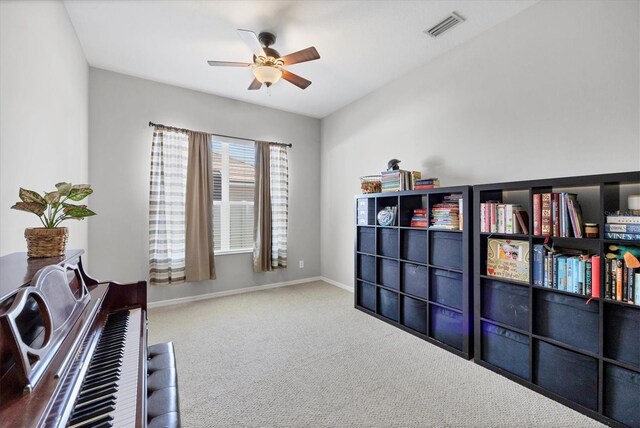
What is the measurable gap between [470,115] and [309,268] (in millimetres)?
3197

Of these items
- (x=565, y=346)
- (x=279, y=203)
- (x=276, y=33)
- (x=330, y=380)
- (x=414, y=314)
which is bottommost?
(x=330, y=380)

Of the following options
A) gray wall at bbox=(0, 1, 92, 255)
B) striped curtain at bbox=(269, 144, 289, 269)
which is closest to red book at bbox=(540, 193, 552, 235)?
gray wall at bbox=(0, 1, 92, 255)

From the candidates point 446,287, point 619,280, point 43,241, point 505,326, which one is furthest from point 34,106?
point 619,280

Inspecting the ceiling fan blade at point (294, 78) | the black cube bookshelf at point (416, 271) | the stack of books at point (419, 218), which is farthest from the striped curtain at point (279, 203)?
the stack of books at point (419, 218)

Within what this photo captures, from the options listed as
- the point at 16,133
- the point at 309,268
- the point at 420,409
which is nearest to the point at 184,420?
the point at 420,409

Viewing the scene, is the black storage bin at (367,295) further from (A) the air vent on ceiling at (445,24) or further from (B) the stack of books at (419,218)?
(A) the air vent on ceiling at (445,24)

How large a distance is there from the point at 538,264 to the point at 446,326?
937 millimetres

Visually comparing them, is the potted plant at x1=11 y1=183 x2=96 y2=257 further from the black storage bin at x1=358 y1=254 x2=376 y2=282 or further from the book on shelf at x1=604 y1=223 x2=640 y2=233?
the book on shelf at x1=604 y1=223 x2=640 y2=233

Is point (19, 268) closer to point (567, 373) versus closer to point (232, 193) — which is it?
point (567, 373)

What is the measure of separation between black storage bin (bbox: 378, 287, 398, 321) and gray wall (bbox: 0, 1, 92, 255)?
292cm

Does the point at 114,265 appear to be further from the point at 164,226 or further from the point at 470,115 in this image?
the point at 470,115

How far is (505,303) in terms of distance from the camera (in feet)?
6.80

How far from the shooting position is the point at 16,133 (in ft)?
4.80

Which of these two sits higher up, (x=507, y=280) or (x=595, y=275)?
(x=595, y=275)
